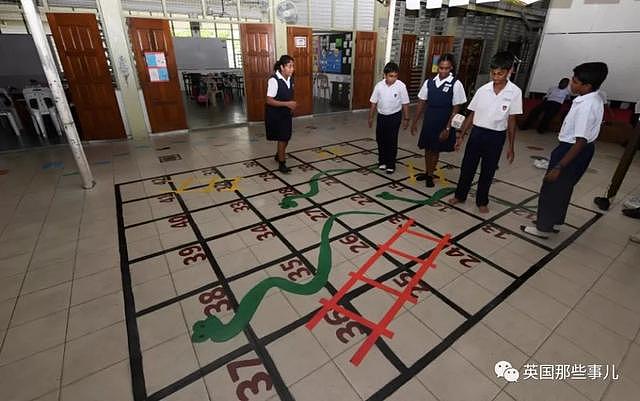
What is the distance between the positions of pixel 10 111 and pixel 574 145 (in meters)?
9.52

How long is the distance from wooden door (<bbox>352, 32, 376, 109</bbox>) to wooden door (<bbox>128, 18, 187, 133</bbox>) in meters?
4.74

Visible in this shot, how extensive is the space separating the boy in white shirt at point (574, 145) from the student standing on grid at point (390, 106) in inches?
69.9

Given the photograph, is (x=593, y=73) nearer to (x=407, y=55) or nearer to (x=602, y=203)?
(x=602, y=203)

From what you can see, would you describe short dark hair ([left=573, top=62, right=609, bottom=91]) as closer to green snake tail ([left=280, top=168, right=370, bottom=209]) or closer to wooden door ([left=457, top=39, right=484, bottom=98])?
green snake tail ([left=280, top=168, right=370, bottom=209])

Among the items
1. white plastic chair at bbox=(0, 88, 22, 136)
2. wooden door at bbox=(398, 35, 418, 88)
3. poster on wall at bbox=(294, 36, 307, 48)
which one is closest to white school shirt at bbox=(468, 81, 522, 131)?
poster on wall at bbox=(294, 36, 307, 48)

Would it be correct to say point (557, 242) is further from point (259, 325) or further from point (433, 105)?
point (259, 325)

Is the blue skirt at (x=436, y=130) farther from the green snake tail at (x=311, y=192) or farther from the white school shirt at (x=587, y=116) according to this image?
the white school shirt at (x=587, y=116)

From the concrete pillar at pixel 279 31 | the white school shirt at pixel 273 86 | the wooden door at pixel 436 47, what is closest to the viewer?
the white school shirt at pixel 273 86

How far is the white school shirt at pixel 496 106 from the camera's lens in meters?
2.81

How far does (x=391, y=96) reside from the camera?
3980 mm

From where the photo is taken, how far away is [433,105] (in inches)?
143

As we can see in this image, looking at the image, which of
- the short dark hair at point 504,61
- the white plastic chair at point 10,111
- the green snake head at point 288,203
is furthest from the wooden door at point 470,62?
the white plastic chair at point 10,111

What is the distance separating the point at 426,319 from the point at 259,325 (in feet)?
3.66

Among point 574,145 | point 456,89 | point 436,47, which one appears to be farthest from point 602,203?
point 436,47
